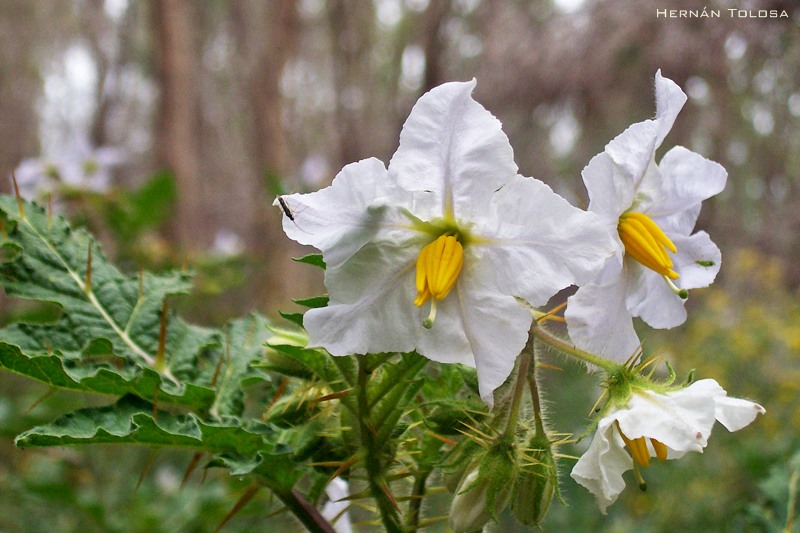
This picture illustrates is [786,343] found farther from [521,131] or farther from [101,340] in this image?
[101,340]

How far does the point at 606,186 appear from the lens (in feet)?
3.90

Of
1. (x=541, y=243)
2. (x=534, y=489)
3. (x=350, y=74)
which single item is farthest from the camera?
(x=350, y=74)

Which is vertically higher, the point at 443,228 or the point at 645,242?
the point at 443,228

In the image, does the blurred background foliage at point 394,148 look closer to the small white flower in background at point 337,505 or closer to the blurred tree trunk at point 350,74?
the blurred tree trunk at point 350,74

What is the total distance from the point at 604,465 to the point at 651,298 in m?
0.35

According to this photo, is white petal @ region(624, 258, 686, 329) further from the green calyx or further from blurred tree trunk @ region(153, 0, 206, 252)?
blurred tree trunk @ region(153, 0, 206, 252)

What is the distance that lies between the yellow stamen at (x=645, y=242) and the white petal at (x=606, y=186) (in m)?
0.05

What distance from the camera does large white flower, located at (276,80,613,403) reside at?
1.08 m

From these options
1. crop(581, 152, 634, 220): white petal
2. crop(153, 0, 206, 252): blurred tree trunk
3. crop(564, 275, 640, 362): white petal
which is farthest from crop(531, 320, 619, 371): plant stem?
crop(153, 0, 206, 252): blurred tree trunk

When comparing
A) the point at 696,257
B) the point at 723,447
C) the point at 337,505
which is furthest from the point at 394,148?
the point at 696,257

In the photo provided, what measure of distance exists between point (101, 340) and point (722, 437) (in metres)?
5.08

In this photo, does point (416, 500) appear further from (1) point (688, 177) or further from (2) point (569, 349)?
(1) point (688, 177)

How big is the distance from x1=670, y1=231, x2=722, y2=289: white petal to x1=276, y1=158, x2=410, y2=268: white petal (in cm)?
64

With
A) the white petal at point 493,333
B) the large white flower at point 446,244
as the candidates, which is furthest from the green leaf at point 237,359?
the white petal at point 493,333
